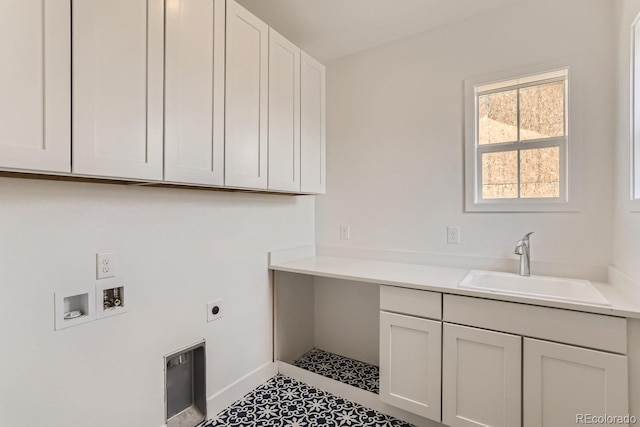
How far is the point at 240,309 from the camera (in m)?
2.08

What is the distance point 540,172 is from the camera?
2.01 metres

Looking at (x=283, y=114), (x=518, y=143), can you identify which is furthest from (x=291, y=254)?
(x=518, y=143)

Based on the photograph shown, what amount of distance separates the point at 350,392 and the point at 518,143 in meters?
1.97

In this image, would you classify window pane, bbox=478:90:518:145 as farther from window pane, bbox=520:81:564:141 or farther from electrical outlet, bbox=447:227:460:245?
electrical outlet, bbox=447:227:460:245

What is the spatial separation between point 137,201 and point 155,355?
2.54 ft

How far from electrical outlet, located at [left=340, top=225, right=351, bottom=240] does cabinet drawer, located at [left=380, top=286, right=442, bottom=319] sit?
89 centimetres

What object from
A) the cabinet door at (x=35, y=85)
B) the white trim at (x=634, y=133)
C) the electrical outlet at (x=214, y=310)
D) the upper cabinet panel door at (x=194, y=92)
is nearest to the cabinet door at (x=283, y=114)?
the upper cabinet panel door at (x=194, y=92)

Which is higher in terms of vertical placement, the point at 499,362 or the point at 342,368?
the point at 499,362

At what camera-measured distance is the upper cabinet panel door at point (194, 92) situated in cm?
143

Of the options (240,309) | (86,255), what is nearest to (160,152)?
(86,255)

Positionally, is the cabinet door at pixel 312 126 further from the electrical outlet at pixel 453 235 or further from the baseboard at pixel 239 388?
the baseboard at pixel 239 388

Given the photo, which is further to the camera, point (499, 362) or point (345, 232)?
point (345, 232)

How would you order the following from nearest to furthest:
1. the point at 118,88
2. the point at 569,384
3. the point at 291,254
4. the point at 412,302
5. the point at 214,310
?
the point at 118,88, the point at 569,384, the point at 412,302, the point at 214,310, the point at 291,254

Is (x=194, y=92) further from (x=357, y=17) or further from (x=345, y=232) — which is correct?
(x=345, y=232)
